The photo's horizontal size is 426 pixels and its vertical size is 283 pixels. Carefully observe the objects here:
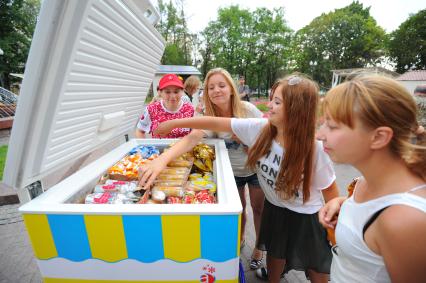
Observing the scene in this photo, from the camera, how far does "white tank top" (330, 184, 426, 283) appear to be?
726 mm

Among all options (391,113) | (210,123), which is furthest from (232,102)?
(391,113)

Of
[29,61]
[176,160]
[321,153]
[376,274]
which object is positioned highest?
[29,61]

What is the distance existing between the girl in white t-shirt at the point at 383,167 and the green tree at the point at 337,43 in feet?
117

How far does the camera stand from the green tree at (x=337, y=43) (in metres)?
33.3

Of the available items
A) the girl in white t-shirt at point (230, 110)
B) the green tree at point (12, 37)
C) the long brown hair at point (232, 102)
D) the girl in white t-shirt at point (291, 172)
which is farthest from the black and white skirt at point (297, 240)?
the green tree at point (12, 37)

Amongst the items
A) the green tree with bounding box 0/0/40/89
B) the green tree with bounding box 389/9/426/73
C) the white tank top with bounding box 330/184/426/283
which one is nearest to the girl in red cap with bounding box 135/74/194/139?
the white tank top with bounding box 330/184/426/283

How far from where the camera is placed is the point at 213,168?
1.61m

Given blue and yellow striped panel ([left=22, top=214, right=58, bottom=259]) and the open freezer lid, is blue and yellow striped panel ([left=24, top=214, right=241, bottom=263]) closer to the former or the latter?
blue and yellow striped panel ([left=22, top=214, right=58, bottom=259])

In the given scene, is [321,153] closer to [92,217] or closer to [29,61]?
[92,217]

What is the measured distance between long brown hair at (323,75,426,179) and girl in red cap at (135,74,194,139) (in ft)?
5.06

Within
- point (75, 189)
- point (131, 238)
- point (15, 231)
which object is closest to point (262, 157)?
point (131, 238)

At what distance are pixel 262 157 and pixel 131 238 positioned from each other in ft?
2.97

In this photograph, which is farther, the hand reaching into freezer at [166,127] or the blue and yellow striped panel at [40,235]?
the hand reaching into freezer at [166,127]

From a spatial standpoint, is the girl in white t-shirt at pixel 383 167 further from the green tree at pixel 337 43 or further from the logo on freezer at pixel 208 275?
the green tree at pixel 337 43
